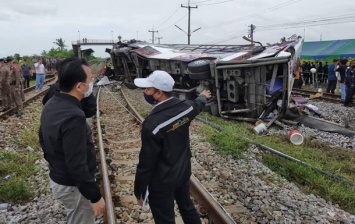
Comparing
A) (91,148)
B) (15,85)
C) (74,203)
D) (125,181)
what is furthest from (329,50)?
(74,203)

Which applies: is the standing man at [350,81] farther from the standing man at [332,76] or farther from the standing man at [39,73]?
the standing man at [39,73]

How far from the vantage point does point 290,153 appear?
6.50 m

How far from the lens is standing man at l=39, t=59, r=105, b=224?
89.5 inches

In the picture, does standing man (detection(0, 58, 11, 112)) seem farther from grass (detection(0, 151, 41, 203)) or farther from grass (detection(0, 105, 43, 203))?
grass (detection(0, 151, 41, 203))

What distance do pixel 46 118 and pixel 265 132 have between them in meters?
6.82

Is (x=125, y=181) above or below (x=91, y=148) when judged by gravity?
below

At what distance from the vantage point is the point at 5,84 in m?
10.5

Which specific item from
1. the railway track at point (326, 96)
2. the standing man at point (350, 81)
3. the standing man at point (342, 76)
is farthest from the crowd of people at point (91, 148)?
the standing man at point (342, 76)

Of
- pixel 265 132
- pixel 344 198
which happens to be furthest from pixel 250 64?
pixel 344 198

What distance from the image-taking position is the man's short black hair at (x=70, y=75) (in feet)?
7.79

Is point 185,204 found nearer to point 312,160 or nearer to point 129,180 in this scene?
point 129,180

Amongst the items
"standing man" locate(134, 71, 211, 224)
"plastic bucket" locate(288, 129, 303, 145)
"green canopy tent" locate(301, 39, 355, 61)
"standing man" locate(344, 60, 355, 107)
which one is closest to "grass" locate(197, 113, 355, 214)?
"plastic bucket" locate(288, 129, 303, 145)

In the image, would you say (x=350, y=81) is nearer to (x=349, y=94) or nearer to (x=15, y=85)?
(x=349, y=94)

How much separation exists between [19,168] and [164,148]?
12.5ft
